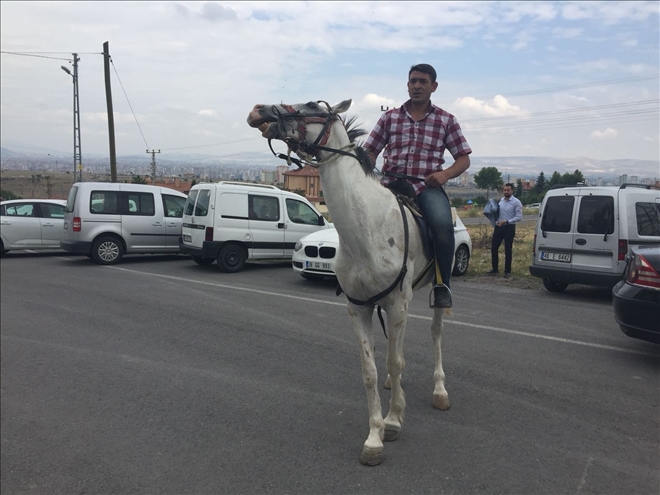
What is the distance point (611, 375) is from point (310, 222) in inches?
366

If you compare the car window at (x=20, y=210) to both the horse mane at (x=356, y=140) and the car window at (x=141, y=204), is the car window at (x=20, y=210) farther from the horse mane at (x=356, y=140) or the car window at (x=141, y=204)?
the horse mane at (x=356, y=140)

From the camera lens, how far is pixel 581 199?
8.74 metres

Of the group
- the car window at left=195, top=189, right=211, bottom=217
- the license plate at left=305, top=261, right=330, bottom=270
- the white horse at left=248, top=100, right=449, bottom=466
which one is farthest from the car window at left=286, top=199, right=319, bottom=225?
the white horse at left=248, top=100, right=449, bottom=466

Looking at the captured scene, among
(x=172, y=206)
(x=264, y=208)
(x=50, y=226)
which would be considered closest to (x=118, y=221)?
(x=172, y=206)

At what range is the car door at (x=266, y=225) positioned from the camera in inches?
504

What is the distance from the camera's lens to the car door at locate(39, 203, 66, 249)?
1524 centimetres

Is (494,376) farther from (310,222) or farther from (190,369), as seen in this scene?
(310,222)

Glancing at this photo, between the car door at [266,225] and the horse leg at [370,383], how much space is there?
9.45 meters

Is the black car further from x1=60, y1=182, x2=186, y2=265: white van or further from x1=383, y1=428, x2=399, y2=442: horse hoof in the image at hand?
x1=60, y1=182, x2=186, y2=265: white van

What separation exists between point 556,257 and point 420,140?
6.24 metres

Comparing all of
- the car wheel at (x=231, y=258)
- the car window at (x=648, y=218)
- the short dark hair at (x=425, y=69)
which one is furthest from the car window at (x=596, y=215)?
the car wheel at (x=231, y=258)

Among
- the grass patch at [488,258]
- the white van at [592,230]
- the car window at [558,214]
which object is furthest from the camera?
the grass patch at [488,258]

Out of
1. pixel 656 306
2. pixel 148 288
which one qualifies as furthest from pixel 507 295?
pixel 148 288

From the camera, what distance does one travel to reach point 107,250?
1388 cm
